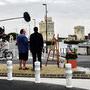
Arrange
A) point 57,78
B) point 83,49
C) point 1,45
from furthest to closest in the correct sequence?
1. point 83,49
2. point 1,45
3. point 57,78

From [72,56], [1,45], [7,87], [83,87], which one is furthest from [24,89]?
[1,45]

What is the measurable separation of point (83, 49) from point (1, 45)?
175 feet

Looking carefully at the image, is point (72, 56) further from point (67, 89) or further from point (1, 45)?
point (1, 45)

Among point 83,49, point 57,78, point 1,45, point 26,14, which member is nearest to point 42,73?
point 57,78

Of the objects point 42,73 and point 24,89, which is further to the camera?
point 42,73

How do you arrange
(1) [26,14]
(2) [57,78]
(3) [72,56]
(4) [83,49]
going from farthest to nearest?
(4) [83,49]
(1) [26,14]
(3) [72,56]
(2) [57,78]

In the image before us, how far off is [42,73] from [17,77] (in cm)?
125

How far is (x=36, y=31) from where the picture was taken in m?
27.9

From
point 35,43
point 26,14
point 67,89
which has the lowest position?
point 67,89

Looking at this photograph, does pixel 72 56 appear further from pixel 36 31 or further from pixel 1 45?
pixel 1 45

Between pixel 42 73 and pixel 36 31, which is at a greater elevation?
pixel 36 31

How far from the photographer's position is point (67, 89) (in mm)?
20844

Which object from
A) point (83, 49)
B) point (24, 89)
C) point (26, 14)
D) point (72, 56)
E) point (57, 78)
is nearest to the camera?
point (24, 89)

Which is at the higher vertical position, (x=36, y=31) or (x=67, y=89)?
(x=36, y=31)
